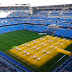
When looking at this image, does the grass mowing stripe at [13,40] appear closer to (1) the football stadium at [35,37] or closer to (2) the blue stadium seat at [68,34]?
(1) the football stadium at [35,37]

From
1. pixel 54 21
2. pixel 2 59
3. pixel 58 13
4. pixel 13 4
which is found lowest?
pixel 2 59

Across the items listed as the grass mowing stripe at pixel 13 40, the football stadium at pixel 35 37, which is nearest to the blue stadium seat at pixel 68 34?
the football stadium at pixel 35 37

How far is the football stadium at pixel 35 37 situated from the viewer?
58.4 feet

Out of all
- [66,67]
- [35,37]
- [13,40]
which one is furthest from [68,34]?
[66,67]

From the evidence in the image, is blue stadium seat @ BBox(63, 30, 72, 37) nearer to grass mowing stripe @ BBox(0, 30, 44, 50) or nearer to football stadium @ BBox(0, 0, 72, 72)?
football stadium @ BBox(0, 0, 72, 72)

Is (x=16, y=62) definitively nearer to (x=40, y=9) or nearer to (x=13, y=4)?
(x=13, y=4)

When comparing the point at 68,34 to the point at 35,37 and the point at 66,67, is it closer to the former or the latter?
the point at 35,37

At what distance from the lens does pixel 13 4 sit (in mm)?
53281

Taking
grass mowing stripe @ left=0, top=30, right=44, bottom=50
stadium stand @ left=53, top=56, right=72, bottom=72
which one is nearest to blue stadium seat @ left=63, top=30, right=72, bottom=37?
grass mowing stripe @ left=0, top=30, right=44, bottom=50

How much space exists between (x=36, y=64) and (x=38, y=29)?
2813cm

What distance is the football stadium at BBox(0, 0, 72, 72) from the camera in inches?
701

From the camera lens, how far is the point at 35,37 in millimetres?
34312

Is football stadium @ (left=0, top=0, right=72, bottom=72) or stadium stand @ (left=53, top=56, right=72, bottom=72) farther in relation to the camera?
football stadium @ (left=0, top=0, right=72, bottom=72)
